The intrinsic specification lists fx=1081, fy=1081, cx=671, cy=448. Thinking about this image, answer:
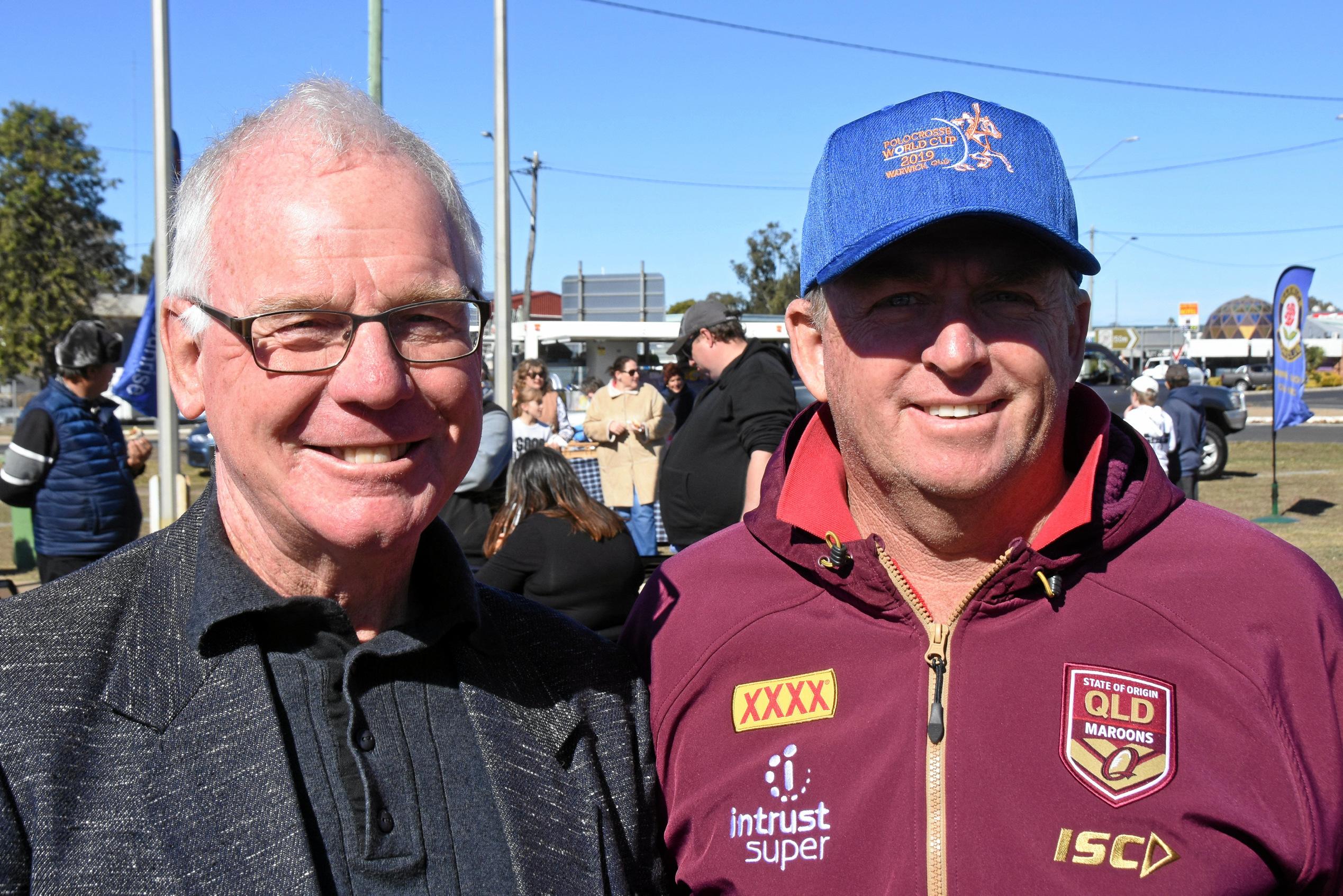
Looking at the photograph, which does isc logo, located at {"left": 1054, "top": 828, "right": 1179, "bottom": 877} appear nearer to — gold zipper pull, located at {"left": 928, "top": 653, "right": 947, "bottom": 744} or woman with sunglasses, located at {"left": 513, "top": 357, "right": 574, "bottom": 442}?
gold zipper pull, located at {"left": 928, "top": 653, "right": 947, "bottom": 744}

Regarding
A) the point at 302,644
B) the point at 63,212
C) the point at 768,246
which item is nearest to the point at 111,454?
the point at 302,644

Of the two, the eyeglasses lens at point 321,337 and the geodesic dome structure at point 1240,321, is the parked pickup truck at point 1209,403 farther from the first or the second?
the geodesic dome structure at point 1240,321

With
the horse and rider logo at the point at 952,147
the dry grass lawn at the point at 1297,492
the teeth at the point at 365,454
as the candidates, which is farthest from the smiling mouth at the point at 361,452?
the dry grass lawn at the point at 1297,492

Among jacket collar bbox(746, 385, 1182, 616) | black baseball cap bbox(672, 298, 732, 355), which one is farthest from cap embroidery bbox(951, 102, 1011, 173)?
black baseball cap bbox(672, 298, 732, 355)

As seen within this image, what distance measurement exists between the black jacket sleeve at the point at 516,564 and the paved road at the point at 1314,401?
28443 mm

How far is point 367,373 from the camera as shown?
4.91 ft

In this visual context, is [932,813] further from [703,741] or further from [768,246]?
[768,246]

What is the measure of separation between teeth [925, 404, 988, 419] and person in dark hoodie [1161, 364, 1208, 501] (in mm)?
10689

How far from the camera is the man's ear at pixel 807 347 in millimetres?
2133

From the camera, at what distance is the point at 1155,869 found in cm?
160

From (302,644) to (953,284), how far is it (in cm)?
121

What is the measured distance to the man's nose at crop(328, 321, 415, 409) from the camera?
1496 mm

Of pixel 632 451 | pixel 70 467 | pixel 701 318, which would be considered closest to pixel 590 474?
pixel 632 451

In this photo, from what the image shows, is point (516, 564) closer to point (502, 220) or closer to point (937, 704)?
point (937, 704)
